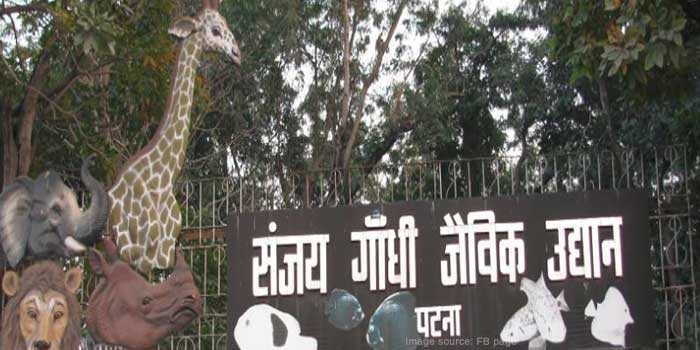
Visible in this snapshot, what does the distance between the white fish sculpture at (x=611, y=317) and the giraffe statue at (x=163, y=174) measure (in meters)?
3.04

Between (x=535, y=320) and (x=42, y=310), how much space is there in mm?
3390

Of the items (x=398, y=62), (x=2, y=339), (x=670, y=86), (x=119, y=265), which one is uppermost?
(x=398, y=62)

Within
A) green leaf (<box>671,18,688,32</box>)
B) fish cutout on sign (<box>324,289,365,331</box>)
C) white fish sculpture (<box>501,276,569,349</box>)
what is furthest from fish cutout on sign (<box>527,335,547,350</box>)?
green leaf (<box>671,18,688,32</box>)

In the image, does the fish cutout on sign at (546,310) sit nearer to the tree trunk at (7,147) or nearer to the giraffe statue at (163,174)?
the giraffe statue at (163,174)

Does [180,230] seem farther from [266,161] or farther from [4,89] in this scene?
[266,161]

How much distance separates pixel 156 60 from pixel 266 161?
6433 mm

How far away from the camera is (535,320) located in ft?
24.5

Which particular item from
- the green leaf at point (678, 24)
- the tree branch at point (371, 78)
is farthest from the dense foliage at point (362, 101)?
the green leaf at point (678, 24)

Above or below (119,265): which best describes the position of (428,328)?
below

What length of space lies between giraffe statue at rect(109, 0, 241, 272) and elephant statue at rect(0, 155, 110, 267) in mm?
233

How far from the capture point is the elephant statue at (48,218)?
7539mm

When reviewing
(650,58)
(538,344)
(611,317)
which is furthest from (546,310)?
(650,58)

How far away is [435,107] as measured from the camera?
15.3 metres

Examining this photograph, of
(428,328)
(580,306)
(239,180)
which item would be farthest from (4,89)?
(580,306)
